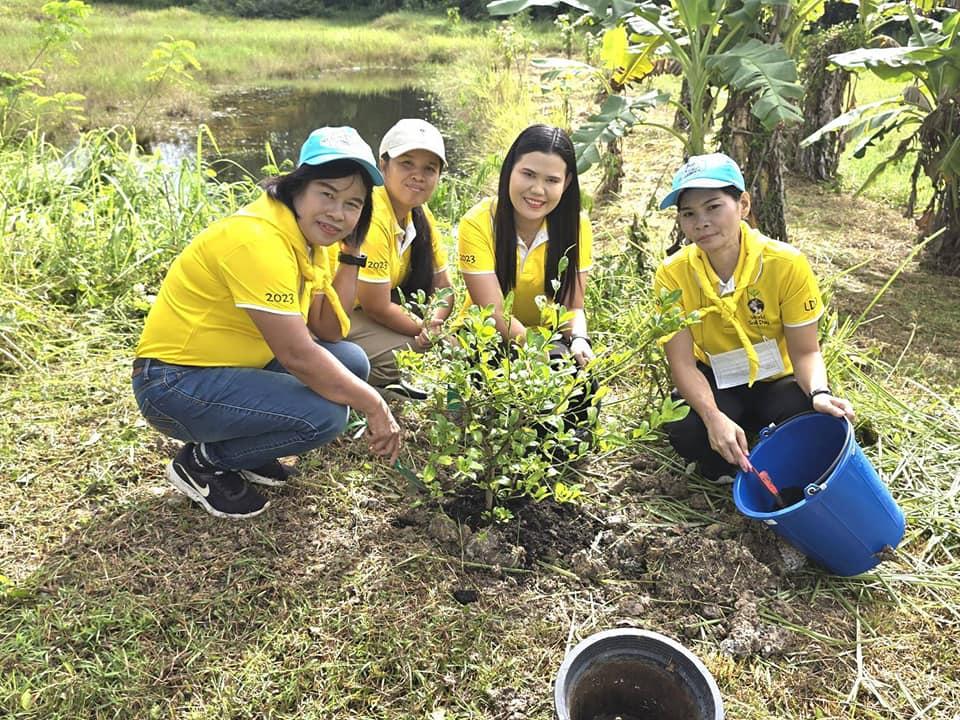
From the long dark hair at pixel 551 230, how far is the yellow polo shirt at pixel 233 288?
703mm

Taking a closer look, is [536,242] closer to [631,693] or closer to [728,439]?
[728,439]

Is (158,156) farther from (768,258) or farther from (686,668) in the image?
(686,668)

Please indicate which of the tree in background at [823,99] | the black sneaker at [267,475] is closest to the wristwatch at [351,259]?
the black sneaker at [267,475]

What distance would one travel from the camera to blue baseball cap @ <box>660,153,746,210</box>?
198cm

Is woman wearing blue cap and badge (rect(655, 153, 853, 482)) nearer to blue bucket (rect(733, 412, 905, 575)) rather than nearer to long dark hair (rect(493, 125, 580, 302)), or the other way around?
blue bucket (rect(733, 412, 905, 575))

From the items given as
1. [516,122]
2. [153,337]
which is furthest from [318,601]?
[516,122]

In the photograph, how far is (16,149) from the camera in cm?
444

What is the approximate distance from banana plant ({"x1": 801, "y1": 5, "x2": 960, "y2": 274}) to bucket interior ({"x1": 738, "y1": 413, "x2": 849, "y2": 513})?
76.2 inches

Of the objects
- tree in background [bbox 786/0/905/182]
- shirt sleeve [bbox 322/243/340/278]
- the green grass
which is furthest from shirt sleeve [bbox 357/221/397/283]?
the green grass

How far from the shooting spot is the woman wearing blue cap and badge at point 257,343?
179 cm

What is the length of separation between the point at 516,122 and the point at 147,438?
672 cm

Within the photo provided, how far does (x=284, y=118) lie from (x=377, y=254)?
10042mm

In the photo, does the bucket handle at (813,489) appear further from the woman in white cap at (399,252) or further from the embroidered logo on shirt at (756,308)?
the woman in white cap at (399,252)

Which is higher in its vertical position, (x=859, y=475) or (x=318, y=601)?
(x=859, y=475)
